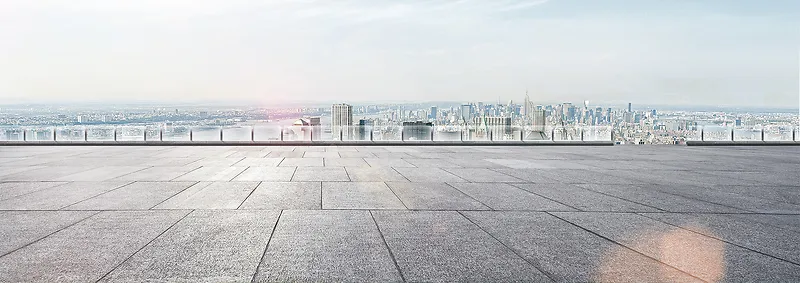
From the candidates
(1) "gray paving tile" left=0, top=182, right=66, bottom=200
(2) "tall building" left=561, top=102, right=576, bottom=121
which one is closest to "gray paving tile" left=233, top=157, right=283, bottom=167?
(1) "gray paving tile" left=0, top=182, right=66, bottom=200

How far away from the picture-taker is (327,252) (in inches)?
246

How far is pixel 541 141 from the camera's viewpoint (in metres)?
30.9

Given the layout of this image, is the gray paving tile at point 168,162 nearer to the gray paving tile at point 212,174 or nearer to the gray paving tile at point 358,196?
the gray paving tile at point 212,174

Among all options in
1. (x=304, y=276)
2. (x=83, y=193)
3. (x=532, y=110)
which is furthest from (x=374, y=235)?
(x=532, y=110)

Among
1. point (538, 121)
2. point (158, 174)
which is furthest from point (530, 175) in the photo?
point (538, 121)

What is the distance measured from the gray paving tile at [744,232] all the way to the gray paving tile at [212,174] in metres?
10.6

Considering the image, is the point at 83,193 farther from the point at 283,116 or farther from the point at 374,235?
the point at 283,116

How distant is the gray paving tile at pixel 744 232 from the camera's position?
6.59 m

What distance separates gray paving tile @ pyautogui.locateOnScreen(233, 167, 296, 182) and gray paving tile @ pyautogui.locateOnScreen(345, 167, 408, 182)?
5.89 feet

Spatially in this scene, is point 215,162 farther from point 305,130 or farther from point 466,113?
point 466,113

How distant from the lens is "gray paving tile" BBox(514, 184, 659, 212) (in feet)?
31.2

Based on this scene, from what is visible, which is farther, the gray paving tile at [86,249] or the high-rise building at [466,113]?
the high-rise building at [466,113]

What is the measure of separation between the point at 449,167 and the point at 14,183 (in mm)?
12219

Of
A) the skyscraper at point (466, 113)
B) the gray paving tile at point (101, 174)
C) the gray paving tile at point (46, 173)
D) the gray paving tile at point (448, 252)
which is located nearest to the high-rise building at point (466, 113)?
the skyscraper at point (466, 113)
